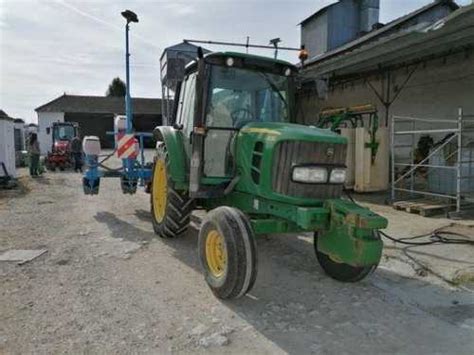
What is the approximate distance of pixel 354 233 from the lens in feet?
13.4

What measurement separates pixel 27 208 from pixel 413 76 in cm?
997

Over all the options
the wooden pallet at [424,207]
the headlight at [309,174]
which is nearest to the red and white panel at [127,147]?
the headlight at [309,174]

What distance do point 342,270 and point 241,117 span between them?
2061 mm

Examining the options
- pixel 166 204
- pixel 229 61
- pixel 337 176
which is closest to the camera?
pixel 337 176

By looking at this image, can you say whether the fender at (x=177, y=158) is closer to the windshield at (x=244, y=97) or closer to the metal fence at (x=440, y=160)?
the windshield at (x=244, y=97)

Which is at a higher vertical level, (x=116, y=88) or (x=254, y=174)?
(x=116, y=88)

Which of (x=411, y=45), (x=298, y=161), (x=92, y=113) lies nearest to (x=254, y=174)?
(x=298, y=161)

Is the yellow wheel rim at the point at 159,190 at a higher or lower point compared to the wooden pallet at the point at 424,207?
higher

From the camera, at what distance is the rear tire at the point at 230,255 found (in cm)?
399

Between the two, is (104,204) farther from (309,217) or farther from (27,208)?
(309,217)

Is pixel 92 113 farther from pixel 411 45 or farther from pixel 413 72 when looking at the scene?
pixel 411 45

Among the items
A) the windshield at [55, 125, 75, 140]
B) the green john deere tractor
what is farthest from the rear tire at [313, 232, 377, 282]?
the windshield at [55, 125, 75, 140]

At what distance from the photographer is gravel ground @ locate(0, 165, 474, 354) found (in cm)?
342

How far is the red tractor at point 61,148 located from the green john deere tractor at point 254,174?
15.7 meters
